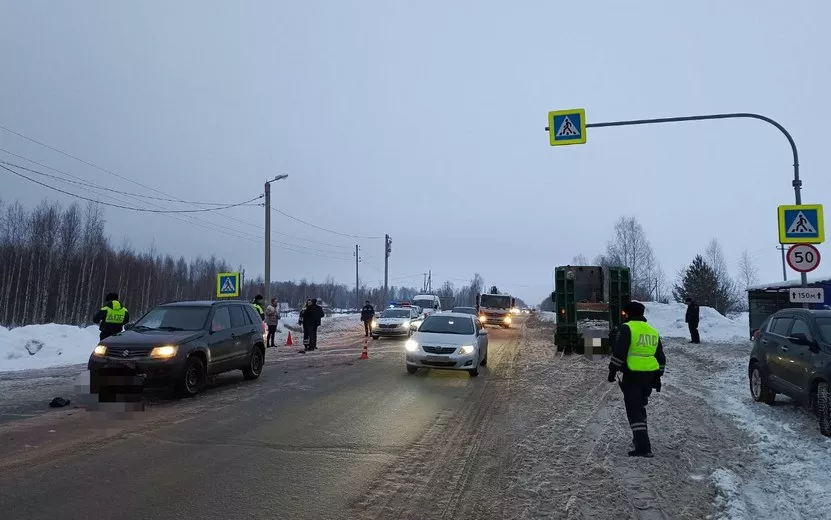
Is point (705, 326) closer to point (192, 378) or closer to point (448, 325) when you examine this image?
point (448, 325)

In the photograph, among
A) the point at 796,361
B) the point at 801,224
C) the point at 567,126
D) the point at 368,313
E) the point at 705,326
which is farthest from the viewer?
the point at 705,326

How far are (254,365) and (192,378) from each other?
2.51 m

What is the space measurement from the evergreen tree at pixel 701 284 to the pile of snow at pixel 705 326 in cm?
1723

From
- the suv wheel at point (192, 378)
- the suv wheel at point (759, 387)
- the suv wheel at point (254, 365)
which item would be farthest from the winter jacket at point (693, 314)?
the suv wheel at point (192, 378)

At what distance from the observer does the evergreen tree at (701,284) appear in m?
51.0

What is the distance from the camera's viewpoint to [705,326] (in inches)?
1120

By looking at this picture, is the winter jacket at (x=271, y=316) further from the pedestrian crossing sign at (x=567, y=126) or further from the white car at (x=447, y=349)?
the pedestrian crossing sign at (x=567, y=126)

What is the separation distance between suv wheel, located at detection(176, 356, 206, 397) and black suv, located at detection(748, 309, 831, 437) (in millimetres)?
9917

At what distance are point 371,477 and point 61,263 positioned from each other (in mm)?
60216

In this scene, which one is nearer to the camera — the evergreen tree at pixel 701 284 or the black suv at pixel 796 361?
→ the black suv at pixel 796 361

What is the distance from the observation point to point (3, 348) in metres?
15.7

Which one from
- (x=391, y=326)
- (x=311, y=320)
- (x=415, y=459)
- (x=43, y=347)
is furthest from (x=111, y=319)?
(x=391, y=326)

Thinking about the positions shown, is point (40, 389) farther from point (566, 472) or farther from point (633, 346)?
point (633, 346)

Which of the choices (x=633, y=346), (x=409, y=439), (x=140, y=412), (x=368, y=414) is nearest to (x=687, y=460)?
(x=633, y=346)
